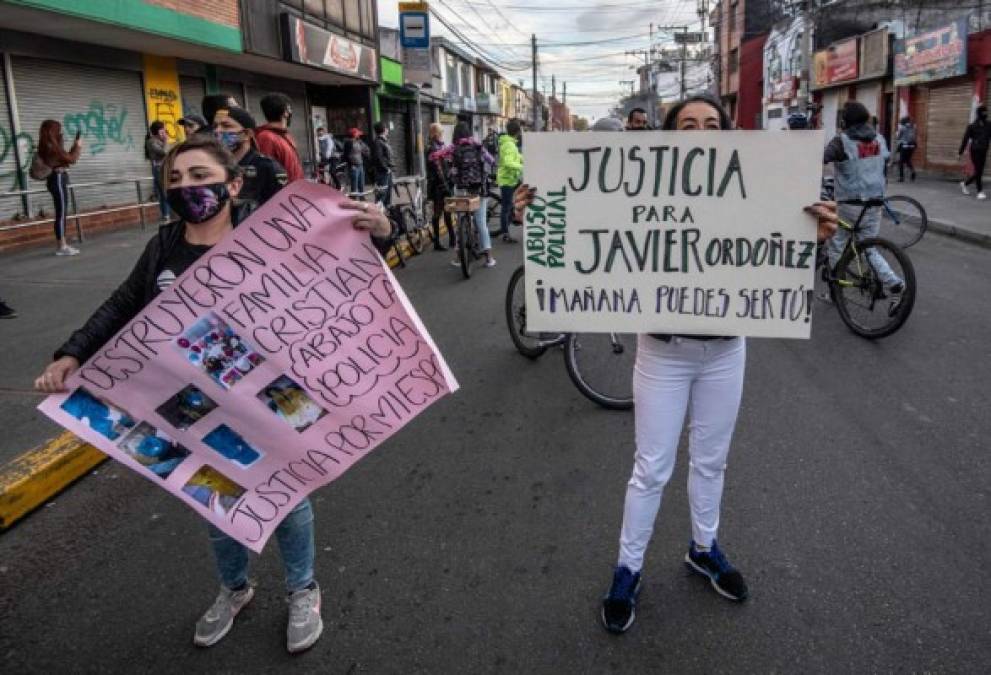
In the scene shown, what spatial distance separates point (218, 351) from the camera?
2.45 m

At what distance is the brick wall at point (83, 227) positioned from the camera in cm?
1147

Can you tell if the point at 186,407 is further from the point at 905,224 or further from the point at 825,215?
the point at 905,224

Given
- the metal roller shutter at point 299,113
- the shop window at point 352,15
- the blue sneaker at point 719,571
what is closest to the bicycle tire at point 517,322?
the blue sneaker at point 719,571

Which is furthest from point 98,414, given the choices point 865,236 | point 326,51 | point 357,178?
point 326,51

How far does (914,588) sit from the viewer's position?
9.41ft

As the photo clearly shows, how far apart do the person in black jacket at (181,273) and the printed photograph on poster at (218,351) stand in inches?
7.1

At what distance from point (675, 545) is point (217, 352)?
2006 millimetres

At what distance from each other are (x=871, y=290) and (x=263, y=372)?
5.47 meters

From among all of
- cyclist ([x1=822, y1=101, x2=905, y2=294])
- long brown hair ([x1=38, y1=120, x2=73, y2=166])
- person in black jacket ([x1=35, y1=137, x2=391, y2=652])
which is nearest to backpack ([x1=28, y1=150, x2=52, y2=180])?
long brown hair ([x1=38, y1=120, x2=73, y2=166])

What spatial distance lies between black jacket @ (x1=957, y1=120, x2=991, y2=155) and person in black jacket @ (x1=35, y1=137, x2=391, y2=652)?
1745 centimetres

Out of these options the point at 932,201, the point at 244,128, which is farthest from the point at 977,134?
the point at 244,128

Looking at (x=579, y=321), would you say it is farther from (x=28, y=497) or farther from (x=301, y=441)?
(x=28, y=497)

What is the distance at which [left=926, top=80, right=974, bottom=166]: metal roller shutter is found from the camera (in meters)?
22.1

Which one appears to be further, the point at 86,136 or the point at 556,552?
the point at 86,136
